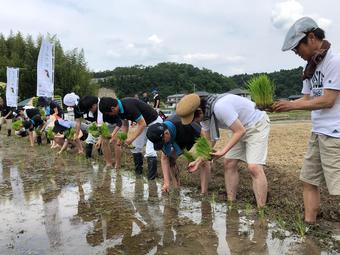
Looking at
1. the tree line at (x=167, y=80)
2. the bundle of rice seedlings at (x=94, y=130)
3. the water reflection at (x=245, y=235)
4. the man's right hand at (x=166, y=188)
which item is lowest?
the water reflection at (x=245, y=235)

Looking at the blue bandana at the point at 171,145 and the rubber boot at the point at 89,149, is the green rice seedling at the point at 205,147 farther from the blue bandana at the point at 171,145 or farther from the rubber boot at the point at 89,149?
the rubber boot at the point at 89,149

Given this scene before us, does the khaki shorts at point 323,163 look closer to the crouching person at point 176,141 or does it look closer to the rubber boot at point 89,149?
the crouching person at point 176,141

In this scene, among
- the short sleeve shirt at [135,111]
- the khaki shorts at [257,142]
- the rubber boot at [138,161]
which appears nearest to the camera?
the khaki shorts at [257,142]

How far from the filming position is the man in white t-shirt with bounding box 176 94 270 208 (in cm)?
446

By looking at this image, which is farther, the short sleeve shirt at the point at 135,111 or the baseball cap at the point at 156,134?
the short sleeve shirt at the point at 135,111

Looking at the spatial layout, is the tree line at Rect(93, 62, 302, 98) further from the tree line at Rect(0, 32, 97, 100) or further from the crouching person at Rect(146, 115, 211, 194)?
the crouching person at Rect(146, 115, 211, 194)

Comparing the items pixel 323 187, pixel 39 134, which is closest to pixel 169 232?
pixel 323 187

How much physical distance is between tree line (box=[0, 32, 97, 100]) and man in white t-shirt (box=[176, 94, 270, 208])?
33622 millimetres

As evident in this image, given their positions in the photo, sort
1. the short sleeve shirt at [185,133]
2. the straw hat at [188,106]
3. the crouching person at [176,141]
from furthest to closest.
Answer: the short sleeve shirt at [185,133], the crouching person at [176,141], the straw hat at [188,106]

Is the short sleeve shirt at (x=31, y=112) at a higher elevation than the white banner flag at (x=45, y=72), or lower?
lower

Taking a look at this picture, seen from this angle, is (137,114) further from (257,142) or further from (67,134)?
(67,134)

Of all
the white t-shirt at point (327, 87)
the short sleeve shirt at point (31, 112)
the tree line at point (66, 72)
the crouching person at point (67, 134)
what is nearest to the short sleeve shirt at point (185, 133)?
the white t-shirt at point (327, 87)

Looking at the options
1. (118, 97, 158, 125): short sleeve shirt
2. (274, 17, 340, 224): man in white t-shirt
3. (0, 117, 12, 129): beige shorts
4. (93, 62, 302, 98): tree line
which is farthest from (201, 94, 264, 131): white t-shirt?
(0, 117, 12, 129): beige shorts

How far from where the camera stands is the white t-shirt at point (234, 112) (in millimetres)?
4449
